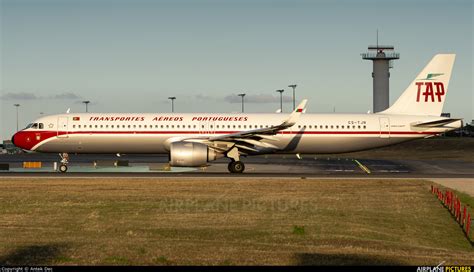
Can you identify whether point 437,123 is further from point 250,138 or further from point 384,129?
point 250,138

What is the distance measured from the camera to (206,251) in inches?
631

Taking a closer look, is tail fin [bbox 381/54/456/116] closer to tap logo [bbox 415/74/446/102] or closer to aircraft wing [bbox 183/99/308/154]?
tap logo [bbox 415/74/446/102]

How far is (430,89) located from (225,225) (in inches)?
1197

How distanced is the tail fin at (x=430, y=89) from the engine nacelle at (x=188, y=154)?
49.6ft

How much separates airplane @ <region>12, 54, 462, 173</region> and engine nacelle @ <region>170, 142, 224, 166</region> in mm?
1192

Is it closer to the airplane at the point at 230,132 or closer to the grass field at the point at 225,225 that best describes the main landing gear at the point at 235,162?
the airplane at the point at 230,132

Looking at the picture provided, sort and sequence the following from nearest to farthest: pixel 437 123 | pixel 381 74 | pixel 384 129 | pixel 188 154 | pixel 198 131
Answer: pixel 188 154, pixel 198 131, pixel 437 123, pixel 384 129, pixel 381 74

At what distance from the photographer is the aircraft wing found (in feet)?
137

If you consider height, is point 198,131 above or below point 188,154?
above

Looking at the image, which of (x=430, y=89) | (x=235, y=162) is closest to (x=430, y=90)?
(x=430, y=89)

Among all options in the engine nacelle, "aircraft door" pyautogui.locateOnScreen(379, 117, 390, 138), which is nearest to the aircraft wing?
the engine nacelle

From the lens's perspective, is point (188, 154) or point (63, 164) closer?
point (188, 154)

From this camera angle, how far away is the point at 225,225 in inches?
805

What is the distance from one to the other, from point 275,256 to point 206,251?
180cm
